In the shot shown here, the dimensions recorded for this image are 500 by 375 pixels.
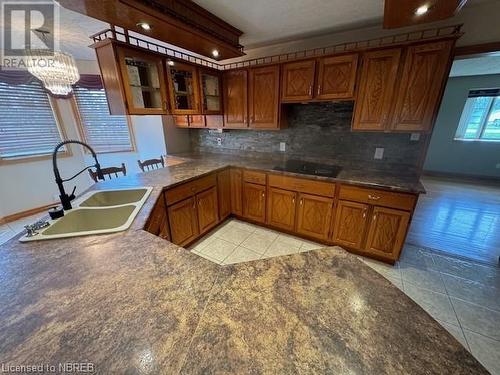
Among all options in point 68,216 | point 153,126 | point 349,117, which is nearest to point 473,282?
point 349,117

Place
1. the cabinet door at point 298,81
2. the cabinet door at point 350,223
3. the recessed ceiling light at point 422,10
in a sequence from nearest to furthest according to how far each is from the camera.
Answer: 1. the recessed ceiling light at point 422,10
2. the cabinet door at point 350,223
3. the cabinet door at point 298,81

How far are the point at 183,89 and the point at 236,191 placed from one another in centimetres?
149

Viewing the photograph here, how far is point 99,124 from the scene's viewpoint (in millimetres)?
3859

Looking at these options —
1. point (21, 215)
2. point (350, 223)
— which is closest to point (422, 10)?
point (350, 223)

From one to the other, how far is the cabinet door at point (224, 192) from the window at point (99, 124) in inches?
107

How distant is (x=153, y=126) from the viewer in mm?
3498

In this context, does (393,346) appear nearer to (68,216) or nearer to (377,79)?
(68,216)

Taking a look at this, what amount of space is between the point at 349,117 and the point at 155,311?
2.63 metres

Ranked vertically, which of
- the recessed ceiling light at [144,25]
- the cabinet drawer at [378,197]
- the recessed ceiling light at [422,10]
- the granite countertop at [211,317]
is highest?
the recessed ceiling light at [422,10]

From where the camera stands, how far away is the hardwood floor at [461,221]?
7.82ft

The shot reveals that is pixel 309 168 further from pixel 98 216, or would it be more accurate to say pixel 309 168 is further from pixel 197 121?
pixel 98 216

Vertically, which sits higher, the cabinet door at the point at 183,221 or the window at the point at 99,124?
the window at the point at 99,124

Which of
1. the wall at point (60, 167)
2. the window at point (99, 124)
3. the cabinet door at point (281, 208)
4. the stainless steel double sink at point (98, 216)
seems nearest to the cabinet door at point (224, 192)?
the cabinet door at point (281, 208)

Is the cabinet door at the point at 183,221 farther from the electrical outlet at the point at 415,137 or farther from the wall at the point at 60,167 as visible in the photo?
the electrical outlet at the point at 415,137
